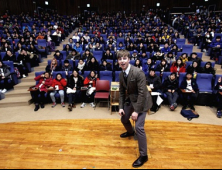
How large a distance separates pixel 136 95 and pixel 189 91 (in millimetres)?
2105

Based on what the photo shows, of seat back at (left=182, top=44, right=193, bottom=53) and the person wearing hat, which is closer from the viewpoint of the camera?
the person wearing hat

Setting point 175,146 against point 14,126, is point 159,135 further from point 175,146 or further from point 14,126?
point 14,126

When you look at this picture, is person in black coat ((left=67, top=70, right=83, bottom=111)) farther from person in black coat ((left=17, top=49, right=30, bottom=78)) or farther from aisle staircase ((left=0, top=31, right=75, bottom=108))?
person in black coat ((left=17, top=49, right=30, bottom=78))

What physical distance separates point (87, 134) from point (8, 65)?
10.7ft

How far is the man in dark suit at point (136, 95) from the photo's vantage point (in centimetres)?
168

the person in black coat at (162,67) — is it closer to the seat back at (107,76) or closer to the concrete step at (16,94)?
the seat back at (107,76)

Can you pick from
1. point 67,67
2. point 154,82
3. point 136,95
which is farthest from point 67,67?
point 136,95

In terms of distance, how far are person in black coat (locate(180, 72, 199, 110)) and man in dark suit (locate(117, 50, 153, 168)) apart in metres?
1.96

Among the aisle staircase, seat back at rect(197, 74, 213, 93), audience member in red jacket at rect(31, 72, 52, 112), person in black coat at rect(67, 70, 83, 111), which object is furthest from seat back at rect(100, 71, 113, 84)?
seat back at rect(197, 74, 213, 93)

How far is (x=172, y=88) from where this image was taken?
3541 millimetres

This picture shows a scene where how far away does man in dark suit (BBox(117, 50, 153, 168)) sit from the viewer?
5.50ft

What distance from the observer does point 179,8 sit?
13.9 metres

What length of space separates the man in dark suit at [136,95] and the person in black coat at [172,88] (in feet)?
5.67

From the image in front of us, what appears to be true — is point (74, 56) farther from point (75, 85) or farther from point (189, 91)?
point (189, 91)
